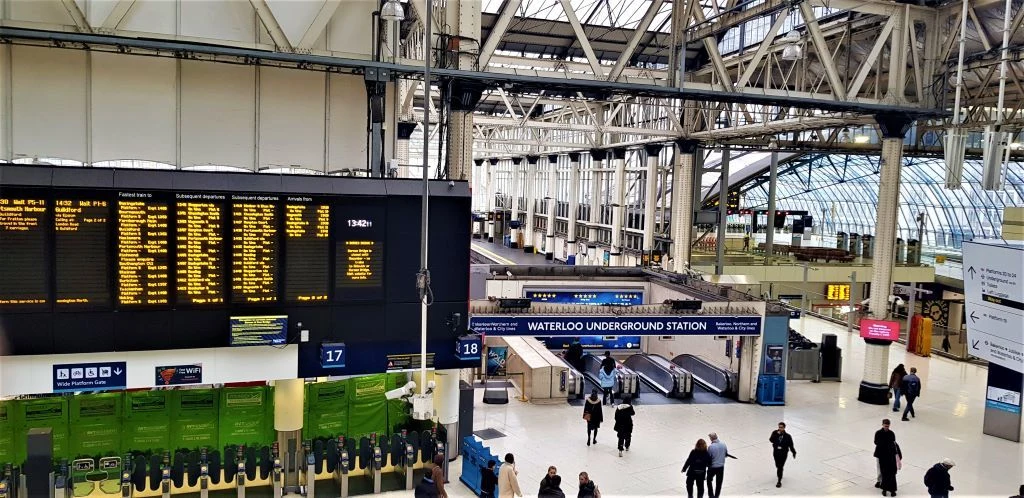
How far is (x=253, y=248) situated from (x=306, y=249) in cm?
67

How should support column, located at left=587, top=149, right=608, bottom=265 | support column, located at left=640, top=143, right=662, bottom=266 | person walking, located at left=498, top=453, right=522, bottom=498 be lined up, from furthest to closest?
support column, located at left=587, top=149, right=608, bottom=265
support column, located at left=640, top=143, right=662, bottom=266
person walking, located at left=498, top=453, right=522, bottom=498

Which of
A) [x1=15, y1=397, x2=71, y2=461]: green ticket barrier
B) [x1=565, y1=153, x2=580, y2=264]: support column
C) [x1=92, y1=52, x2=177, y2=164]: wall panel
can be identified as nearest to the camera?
[x1=15, y1=397, x2=71, y2=461]: green ticket barrier

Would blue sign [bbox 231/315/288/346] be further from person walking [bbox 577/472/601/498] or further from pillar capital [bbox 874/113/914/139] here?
pillar capital [bbox 874/113/914/139]

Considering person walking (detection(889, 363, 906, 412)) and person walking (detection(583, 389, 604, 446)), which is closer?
person walking (detection(583, 389, 604, 446))

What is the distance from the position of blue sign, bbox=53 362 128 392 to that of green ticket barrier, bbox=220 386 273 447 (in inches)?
80.6

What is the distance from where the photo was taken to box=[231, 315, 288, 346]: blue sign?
32.3 ft

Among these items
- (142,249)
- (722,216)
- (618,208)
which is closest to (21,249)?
(142,249)

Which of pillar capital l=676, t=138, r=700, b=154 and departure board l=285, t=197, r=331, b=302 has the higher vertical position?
pillar capital l=676, t=138, r=700, b=154

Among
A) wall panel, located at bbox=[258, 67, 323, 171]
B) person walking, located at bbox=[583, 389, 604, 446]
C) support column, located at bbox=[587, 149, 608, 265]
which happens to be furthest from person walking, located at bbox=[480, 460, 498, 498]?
support column, located at bbox=[587, 149, 608, 265]

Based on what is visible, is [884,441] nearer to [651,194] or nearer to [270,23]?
[270,23]

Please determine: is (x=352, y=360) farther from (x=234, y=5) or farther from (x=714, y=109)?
(x=714, y=109)

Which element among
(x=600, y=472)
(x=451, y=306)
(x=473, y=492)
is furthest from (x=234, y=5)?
(x=600, y=472)

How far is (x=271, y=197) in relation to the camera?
9.88 m

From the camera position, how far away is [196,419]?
11461 mm
